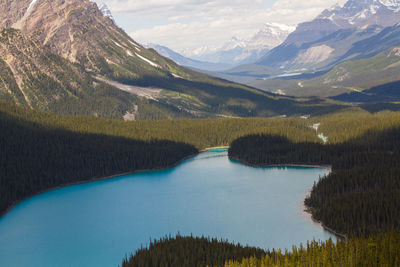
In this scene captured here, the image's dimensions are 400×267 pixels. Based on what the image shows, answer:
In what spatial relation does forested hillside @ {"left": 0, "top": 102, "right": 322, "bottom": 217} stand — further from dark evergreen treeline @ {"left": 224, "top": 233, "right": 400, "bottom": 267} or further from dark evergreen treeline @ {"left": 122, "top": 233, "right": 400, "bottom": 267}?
dark evergreen treeline @ {"left": 224, "top": 233, "right": 400, "bottom": 267}

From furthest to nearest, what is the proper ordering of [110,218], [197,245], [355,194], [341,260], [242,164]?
1. [242,164]
2. [110,218]
3. [355,194]
4. [197,245]
5. [341,260]

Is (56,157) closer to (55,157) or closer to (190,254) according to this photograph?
(55,157)

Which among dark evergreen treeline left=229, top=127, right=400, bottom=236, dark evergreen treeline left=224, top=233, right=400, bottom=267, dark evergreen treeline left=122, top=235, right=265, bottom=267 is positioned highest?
dark evergreen treeline left=229, top=127, right=400, bottom=236

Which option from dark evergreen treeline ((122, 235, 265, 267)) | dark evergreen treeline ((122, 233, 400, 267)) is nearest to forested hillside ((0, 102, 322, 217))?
dark evergreen treeline ((122, 235, 265, 267))

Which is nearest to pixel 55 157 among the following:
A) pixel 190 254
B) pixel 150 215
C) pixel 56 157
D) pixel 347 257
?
pixel 56 157

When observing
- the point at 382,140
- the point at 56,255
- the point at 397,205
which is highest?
the point at 382,140

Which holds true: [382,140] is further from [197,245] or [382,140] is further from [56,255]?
[56,255]

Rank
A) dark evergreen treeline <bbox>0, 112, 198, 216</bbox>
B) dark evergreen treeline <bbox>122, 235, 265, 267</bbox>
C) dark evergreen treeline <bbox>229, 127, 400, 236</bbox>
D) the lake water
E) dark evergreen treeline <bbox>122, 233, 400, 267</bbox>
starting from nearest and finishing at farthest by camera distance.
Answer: dark evergreen treeline <bbox>122, 233, 400, 267</bbox> < dark evergreen treeline <bbox>122, 235, 265, 267</bbox> < the lake water < dark evergreen treeline <bbox>229, 127, 400, 236</bbox> < dark evergreen treeline <bbox>0, 112, 198, 216</bbox>

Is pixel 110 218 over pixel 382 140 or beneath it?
beneath

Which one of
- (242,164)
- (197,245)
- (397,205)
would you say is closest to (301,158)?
(242,164)
